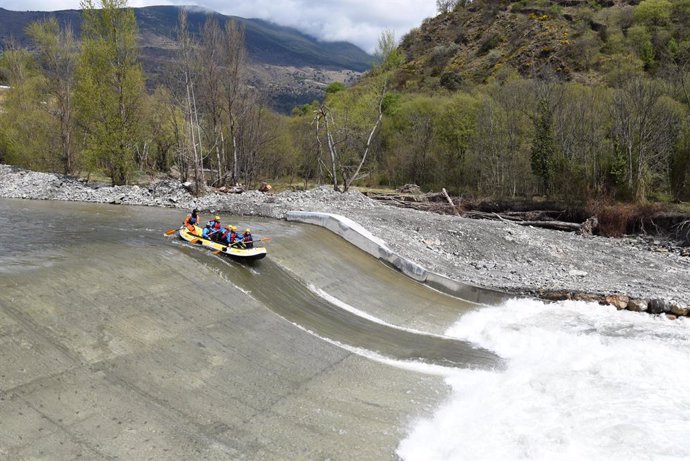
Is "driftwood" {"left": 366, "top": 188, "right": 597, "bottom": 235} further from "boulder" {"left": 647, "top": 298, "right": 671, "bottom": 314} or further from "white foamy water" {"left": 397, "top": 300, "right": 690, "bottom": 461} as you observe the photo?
"white foamy water" {"left": 397, "top": 300, "right": 690, "bottom": 461}

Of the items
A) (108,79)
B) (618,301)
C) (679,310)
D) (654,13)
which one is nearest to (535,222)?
(618,301)

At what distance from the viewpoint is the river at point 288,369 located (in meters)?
7.01

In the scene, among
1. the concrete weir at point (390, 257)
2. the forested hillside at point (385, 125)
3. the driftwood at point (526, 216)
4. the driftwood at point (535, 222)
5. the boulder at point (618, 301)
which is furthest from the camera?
the forested hillside at point (385, 125)

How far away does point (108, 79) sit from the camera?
3045 cm

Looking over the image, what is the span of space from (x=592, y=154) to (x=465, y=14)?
87229 millimetres

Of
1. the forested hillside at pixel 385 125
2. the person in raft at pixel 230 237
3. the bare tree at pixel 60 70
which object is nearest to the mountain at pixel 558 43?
the forested hillside at pixel 385 125

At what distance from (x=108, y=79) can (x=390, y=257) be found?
23798mm

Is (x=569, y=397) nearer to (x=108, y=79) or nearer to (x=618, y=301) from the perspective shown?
(x=618, y=301)

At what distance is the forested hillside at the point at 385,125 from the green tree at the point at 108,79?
0.40 ft

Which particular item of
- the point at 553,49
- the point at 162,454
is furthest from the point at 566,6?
the point at 162,454

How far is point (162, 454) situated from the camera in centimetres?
648

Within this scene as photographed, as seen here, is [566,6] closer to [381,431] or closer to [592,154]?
[592,154]

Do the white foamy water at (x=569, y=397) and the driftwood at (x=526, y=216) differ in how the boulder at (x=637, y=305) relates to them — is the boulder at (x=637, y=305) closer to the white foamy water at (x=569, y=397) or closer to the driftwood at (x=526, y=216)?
the white foamy water at (x=569, y=397)

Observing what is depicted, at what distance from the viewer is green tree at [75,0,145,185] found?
30.0m
